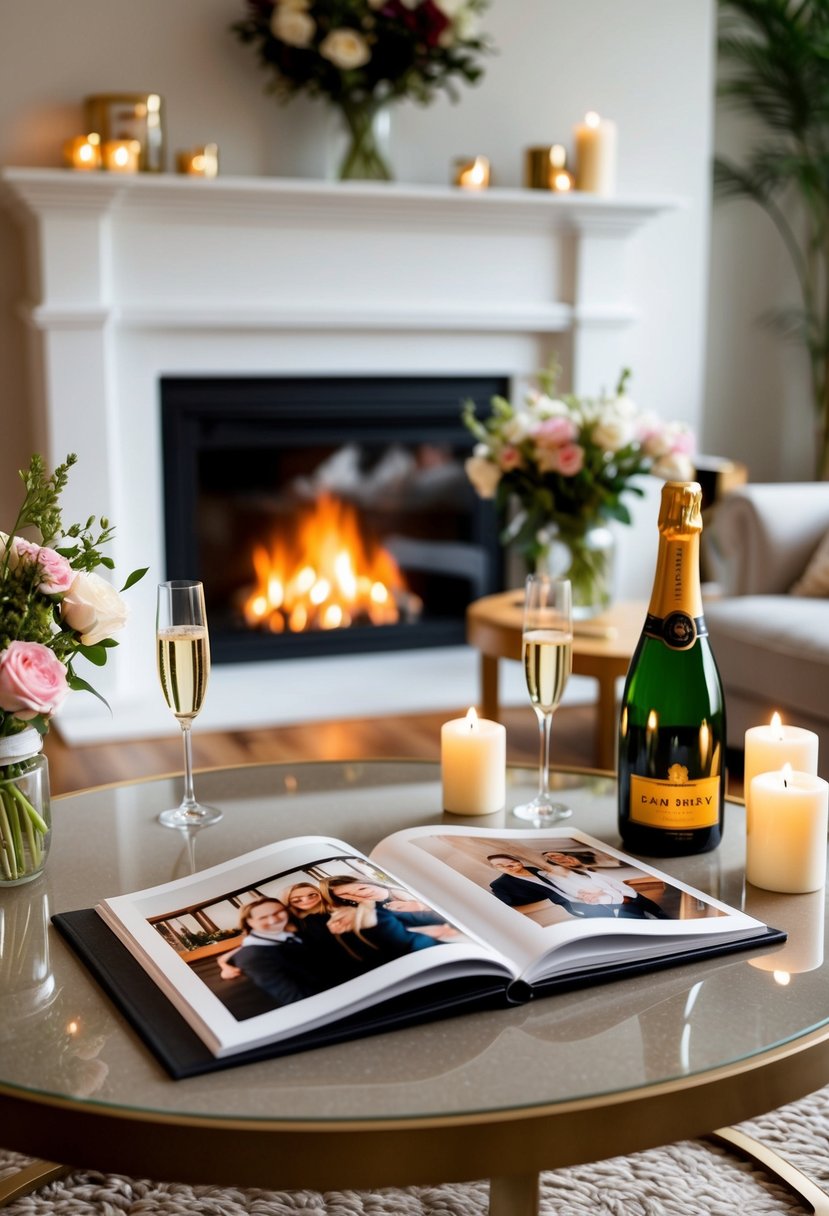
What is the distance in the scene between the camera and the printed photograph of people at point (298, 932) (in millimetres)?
1032

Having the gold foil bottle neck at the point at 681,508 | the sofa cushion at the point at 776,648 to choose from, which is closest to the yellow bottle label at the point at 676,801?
the gold foil bottle neck at the point at 681,508

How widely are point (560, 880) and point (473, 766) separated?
0.30 meters

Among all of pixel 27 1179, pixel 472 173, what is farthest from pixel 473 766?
pixel 472 173

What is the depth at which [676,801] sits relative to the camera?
4.51 feet

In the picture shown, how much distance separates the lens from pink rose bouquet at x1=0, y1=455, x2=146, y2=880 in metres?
1.17

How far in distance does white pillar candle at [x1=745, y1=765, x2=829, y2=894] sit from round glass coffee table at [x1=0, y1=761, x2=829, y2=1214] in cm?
7

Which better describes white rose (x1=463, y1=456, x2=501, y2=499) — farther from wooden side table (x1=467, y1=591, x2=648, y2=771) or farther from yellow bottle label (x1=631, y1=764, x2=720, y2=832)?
yellow bottle label (x1=631, y1=764, x2=720, y2=832)

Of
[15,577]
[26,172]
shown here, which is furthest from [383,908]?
[26,172]

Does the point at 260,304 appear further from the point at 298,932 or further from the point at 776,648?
the point at 298,932

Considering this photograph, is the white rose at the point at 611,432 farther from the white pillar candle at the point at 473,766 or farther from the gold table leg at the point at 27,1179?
the gold table leg at the point at 27,1179

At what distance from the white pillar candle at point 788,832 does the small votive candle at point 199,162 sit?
2.61m

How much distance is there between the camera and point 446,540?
4.09m

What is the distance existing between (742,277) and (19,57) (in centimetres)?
266

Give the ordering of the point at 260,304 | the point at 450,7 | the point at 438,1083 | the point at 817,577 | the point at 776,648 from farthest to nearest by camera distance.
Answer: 1. the point at 260,304
2. the point at 450,7
3. the point at 817,577
4. the point at 776,648
5. the point at 438,1083
